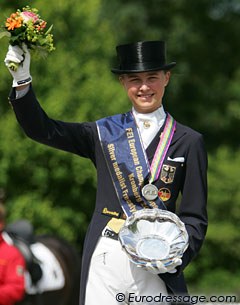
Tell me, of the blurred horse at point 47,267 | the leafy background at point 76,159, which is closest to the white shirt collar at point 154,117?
the blurred horse at point 47,267

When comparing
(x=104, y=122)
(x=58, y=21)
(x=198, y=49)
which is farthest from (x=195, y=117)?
(x=104, y=122)

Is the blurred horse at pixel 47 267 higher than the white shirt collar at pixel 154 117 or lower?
lower

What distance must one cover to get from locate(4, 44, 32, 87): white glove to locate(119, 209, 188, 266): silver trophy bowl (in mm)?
782

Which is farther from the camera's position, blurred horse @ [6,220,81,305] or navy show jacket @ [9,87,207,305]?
blurred horse @ [6,220,81,305]

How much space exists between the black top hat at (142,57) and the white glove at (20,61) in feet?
1.61

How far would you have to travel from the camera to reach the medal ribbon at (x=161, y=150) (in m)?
4.08

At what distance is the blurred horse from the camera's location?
758 centimetres

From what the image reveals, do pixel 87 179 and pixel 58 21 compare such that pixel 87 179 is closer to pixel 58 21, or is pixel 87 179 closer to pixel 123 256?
pixel 58 21

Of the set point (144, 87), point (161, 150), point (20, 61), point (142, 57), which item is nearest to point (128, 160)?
point (161, 150)

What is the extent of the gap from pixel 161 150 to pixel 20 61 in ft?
2.54

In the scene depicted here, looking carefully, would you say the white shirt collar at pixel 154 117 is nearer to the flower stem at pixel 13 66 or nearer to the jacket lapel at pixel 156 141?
the jacket lapel at pixel 156 141

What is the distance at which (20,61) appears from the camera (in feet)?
12.9

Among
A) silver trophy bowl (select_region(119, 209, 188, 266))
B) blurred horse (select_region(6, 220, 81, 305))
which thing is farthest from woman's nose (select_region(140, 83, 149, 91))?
blurred horse (select_region(6, 220, 81, 305))

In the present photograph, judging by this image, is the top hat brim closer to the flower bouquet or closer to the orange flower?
the flower bouquet
